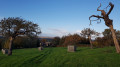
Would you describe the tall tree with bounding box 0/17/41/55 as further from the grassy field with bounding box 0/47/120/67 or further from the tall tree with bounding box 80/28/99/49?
the tall tree with bounding box 80/28/99/49

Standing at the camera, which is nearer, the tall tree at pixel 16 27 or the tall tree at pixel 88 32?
the tall tree at pixel 16 27

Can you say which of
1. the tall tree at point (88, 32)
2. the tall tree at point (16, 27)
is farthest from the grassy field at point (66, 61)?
the tall tree at point (88, 32)

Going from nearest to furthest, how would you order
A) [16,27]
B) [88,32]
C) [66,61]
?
1. [66,61]
2. [16,27]
3. [88,32]

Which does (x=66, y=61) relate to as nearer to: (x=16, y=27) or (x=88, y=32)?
(x=16, y=27)

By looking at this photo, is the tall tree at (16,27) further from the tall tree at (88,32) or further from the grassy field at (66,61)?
the tall tree at (88,32)

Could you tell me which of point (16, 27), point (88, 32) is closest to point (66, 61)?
point (16, 27)

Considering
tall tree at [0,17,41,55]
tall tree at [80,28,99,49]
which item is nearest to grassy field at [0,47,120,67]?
tall tree at [0,17,41,55]

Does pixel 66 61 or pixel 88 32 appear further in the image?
pixel 88 32

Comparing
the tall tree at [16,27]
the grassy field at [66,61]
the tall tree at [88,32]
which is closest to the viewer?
the grassy field at [66,61]

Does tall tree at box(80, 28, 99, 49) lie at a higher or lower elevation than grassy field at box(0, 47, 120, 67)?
higher

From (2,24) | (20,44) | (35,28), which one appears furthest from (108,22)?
(20,44)

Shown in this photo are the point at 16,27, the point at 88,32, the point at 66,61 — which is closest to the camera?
the point at 66,61

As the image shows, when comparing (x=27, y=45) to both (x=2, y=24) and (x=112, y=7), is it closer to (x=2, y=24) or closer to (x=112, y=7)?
(x=2, y=24)

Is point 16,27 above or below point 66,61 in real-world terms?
above
